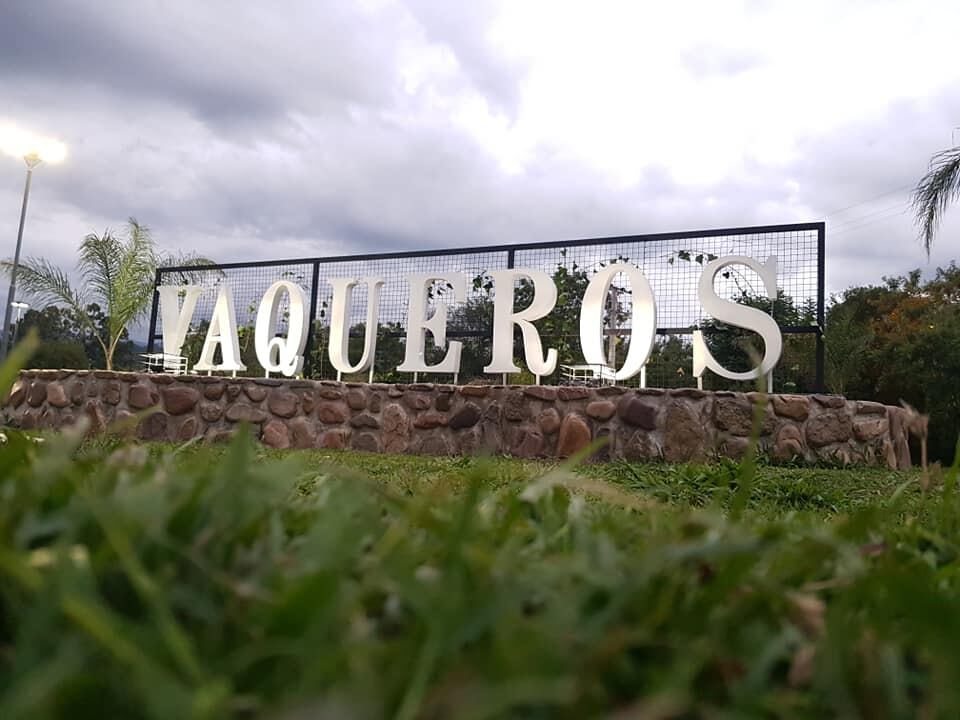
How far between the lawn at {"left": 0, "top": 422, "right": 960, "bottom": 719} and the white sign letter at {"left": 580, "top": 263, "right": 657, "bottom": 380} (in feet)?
24.6

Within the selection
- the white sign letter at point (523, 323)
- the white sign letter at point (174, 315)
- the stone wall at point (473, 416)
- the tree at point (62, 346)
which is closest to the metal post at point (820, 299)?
the stone wall at point (473, 416)

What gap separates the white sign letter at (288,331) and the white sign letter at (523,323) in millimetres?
2870

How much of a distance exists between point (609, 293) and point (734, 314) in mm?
1560

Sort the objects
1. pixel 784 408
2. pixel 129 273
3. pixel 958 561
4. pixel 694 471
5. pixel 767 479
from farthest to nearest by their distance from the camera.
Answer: pixel 129 273, pixel 784 408, pixel 767 479, pixel 694 471, pixel 958 561

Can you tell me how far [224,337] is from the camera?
10195 mm

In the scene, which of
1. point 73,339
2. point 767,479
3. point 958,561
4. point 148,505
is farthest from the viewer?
point 73,339

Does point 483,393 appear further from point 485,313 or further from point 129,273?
point 129,273

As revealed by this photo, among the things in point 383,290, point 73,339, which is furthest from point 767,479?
point 73,339

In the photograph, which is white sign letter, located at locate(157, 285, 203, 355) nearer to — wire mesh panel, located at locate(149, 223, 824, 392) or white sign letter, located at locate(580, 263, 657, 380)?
wire mesh panel, located at locate(149, 223, 824, 392)

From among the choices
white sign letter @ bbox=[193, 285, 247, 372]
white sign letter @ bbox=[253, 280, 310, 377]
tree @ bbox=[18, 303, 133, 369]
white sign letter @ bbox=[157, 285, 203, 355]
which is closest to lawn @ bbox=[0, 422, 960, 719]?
white sign letter @ bbox=[253, 280, 310, 377]

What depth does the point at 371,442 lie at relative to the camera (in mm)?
7586

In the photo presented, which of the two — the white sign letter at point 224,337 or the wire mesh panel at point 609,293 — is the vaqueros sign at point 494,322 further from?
the wire mesh panel at point 609,293

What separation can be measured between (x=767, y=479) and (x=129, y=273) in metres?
12.8

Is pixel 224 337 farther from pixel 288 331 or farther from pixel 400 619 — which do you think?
pixel 400 619
